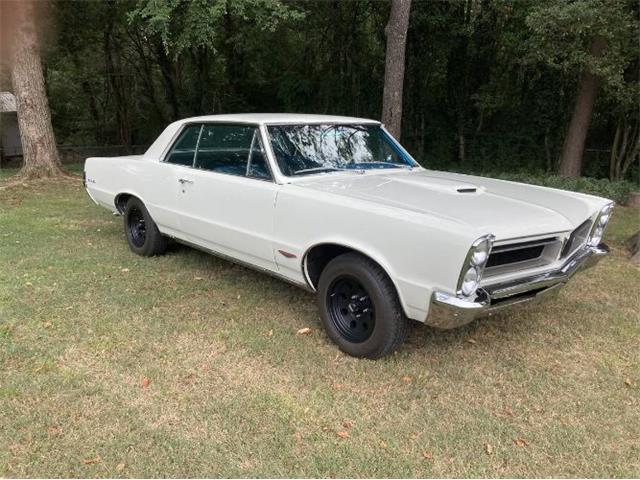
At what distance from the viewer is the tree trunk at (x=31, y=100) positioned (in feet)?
35.8

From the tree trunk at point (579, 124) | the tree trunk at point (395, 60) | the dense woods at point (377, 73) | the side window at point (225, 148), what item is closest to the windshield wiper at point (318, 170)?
the side window at point (225, 148)

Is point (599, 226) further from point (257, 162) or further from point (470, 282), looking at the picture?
point (257, 162)

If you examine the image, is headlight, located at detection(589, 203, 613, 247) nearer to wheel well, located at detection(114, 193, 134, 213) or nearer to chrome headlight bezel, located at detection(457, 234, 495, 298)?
chrome headlight bezel, located at detection(457, 234, 495, 298)

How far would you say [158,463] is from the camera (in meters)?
2.62

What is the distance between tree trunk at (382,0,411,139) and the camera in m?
9.18

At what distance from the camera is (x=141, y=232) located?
590 cm

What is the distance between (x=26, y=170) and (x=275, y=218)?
370 inches

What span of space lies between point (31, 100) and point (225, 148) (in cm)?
848

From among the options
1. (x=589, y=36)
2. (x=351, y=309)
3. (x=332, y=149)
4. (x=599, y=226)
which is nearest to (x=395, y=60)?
(x=589, y=36)

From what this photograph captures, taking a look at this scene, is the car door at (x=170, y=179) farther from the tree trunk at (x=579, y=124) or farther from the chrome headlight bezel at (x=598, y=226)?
the tree trunk at (x=579, y=124)

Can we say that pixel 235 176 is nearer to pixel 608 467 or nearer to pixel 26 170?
pixel 608 467

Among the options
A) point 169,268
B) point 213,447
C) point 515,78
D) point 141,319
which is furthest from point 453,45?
point 213,447

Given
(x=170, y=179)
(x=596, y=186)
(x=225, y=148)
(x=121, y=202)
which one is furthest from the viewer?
(x=596, y=186)

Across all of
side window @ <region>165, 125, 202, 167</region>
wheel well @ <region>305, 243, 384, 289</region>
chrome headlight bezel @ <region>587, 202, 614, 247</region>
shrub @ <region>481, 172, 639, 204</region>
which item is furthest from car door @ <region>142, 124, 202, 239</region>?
shrub @ <region>481, 172, 639, 204</region>
